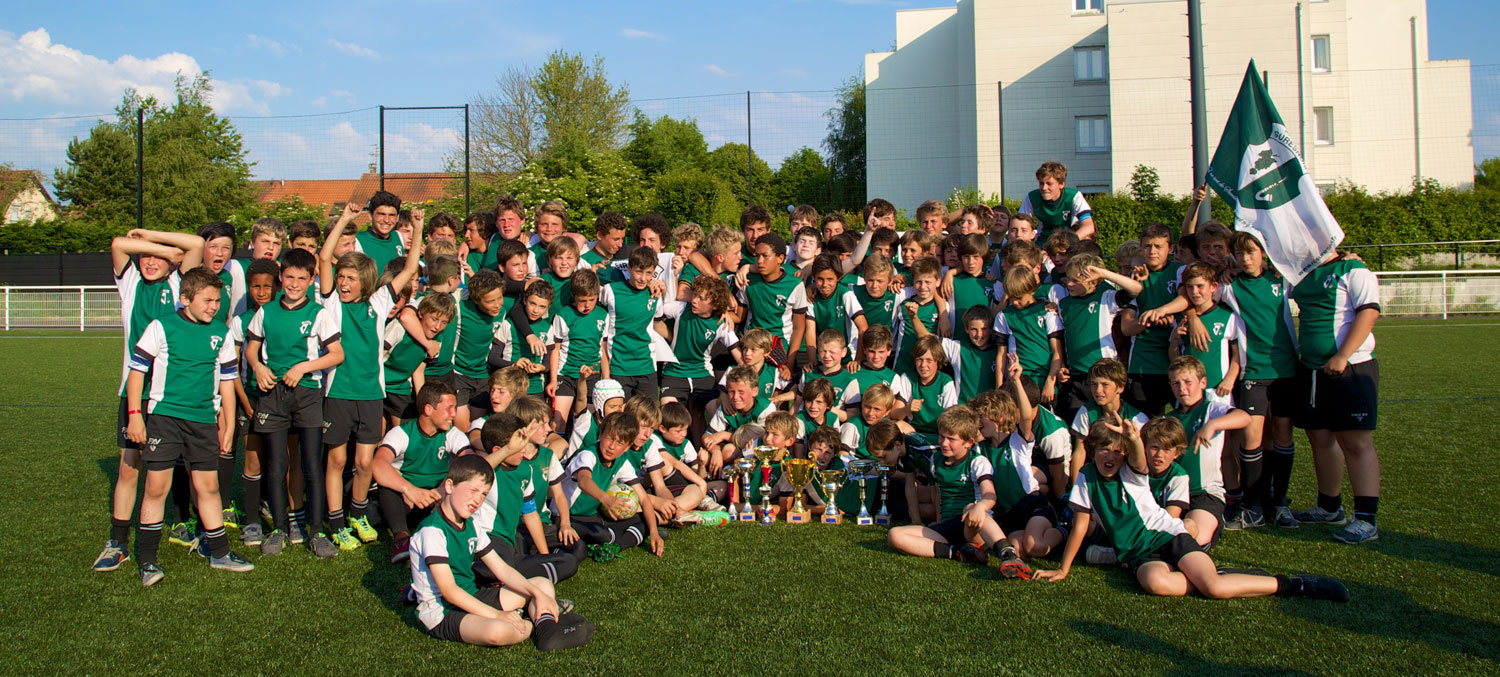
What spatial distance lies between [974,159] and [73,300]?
20.9 meters

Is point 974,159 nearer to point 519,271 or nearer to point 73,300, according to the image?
point 519,271

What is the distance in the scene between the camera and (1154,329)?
5824 millimetres

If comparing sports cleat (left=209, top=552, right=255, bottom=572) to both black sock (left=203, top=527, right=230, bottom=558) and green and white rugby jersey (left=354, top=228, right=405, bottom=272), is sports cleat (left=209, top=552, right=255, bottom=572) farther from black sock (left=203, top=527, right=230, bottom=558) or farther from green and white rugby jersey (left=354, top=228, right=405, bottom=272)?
green and white rugby jersey (left=354, top=228, right=405, bottom=272)

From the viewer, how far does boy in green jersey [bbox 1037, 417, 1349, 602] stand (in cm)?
427

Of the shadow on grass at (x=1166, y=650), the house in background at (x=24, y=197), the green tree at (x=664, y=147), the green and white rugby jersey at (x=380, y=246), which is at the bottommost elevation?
the shadow on grass at (x=1166, y=650)

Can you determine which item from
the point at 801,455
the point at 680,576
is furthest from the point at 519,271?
the point at 680,576

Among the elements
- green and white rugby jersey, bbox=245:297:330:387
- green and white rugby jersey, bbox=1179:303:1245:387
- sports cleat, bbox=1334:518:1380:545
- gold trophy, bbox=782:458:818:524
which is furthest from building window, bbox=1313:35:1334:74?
green and white rugby jersey, bbox=245:297:330:387

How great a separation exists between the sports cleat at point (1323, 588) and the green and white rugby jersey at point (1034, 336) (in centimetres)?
211

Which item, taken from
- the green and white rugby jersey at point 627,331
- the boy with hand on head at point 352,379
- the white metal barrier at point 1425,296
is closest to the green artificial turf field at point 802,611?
the boy with hand on head at point 352,379

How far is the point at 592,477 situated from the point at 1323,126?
2975 cm

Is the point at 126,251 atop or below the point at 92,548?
atop

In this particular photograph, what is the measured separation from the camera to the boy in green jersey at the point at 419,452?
5.17 metres

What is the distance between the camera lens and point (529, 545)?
197 inches

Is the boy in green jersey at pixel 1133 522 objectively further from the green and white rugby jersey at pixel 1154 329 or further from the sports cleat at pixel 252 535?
the sports cleat at pixel 252 535
